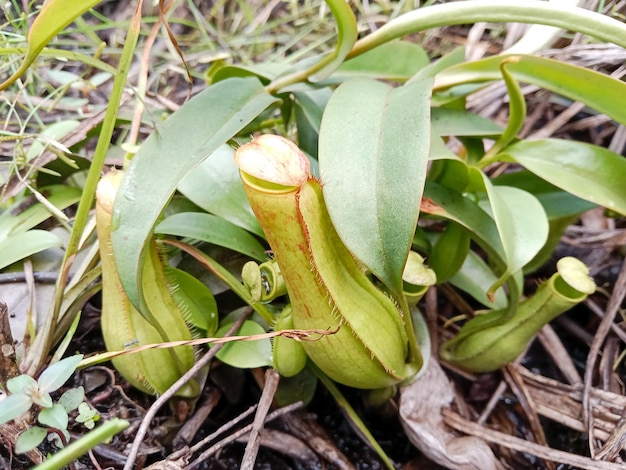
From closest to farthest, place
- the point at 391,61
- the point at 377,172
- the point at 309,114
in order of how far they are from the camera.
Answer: the point at 377,172, the point at 309,114, the point at 391,61

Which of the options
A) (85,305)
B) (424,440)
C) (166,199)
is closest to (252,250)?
(166,199)

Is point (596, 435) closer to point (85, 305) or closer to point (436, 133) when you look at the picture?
point (436, 133)

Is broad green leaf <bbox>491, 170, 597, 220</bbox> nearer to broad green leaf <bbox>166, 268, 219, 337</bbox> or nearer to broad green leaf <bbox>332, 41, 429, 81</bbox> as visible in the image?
broad green leaf <bbox>332, 41, 429, 81</bbox>

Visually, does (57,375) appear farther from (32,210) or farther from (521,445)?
(521,445)

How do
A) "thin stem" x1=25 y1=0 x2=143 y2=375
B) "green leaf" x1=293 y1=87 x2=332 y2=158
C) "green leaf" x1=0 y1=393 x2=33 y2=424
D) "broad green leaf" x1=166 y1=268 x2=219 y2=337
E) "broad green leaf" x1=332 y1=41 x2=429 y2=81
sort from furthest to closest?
"broad green leaf" x1=332 y1=41 x2=429 y2=81
"green leaf" x1=293 y1=87 x2=332 y2=158
"broad green leaf" x1=166 y1=268 x2=219 y2=337
"thin stem" x1=25 y1=0 x2=143 y2=375
"green leaf" x1=0 y1=393 x2=33 y2=424

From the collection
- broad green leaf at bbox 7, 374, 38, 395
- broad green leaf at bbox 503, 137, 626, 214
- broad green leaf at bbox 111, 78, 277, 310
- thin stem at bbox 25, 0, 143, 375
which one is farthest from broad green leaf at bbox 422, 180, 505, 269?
broad green leaf at bbox 7, 374, 38, 395

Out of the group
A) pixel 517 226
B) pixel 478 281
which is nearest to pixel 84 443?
pixel 517 226

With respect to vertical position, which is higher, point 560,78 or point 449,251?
point 560,78
